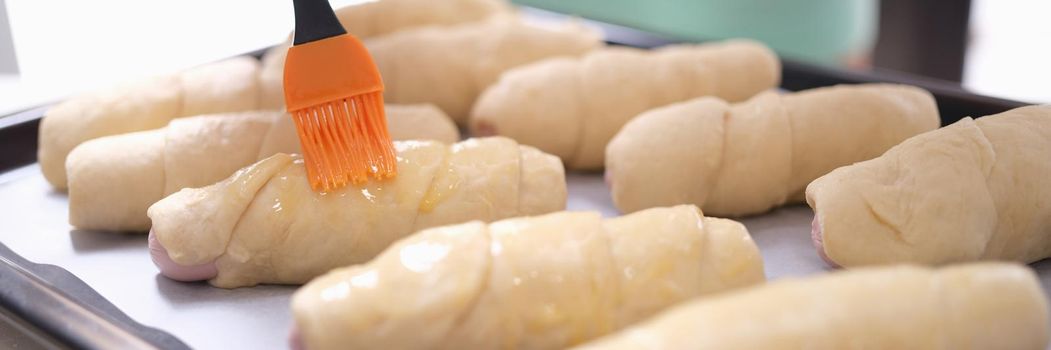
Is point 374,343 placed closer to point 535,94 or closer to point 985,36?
point 535,94

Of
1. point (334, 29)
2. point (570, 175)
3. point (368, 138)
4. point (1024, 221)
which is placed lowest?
point (570, 175)

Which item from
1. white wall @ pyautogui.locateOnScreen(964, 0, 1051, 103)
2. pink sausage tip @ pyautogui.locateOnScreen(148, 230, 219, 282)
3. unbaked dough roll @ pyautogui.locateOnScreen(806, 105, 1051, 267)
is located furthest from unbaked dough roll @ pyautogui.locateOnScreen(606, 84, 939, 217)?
white wall @ pyautogui.locateOnScreen(964, 0, 1051, 103)

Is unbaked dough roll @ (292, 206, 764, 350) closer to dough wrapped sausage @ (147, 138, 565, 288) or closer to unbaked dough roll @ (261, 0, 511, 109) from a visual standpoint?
dough wrapped sausage @ (147, 138, 565, 288)

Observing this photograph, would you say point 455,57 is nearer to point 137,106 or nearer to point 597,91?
point 597,91

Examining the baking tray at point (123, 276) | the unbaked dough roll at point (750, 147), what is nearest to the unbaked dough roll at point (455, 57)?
the baking tray at point (123, 276)

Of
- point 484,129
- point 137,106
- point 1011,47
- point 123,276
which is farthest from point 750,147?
point 1011,47

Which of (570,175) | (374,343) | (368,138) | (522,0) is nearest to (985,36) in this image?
(522,0)
